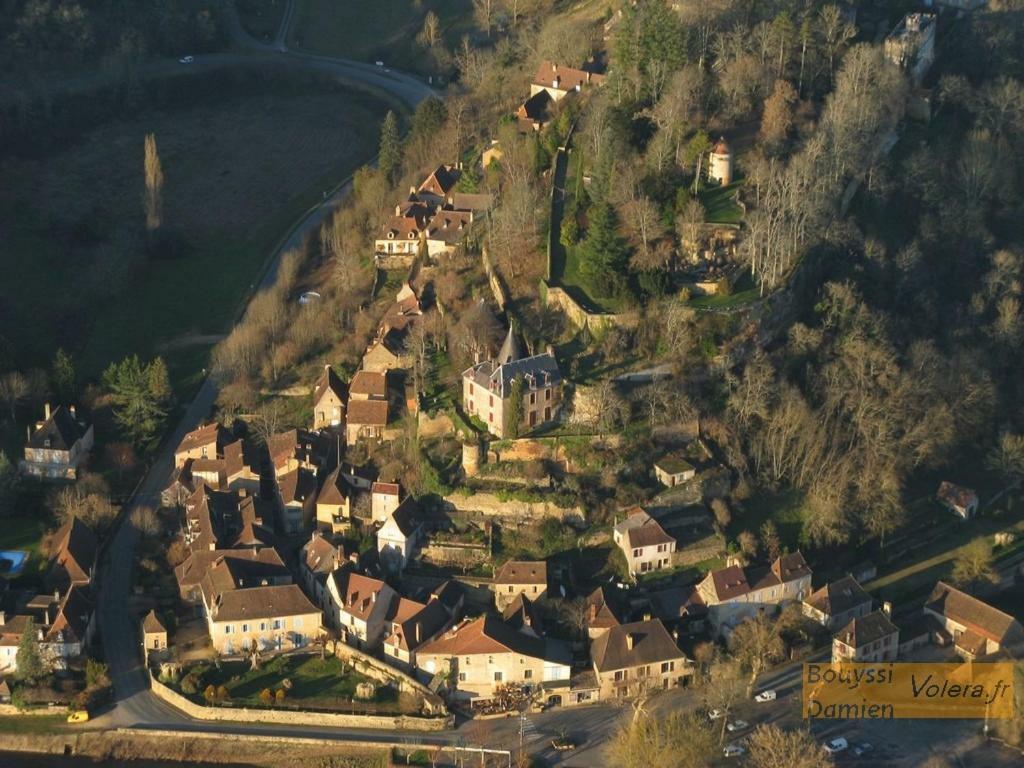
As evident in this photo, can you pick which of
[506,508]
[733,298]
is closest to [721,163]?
[733,298]

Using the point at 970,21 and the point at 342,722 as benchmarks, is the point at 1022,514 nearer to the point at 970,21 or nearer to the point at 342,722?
the point at 342,722

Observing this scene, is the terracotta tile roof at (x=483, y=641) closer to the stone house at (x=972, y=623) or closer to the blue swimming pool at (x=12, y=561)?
the stone house at (x=972, y=623)

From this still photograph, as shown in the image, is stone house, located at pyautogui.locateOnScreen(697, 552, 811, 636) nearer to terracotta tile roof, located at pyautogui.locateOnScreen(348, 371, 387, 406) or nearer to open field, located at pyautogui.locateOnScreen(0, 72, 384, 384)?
terracotta tile roof, located at pyautogui.locateOnScreen(348, 371, 387, 406)

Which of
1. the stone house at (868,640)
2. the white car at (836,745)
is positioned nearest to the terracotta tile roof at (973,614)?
the stone house at (868,640)

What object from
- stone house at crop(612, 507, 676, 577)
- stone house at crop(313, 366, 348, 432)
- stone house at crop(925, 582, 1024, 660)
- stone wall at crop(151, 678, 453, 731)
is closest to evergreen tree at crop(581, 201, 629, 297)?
stone house at crop(612, 507, 676, 577)

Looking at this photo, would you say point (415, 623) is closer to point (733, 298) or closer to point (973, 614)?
point (733, 298)

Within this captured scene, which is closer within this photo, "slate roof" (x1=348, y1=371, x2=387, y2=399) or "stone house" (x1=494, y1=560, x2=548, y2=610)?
"stone house" (x1=494, y1=560, x2=548, y2=610)
